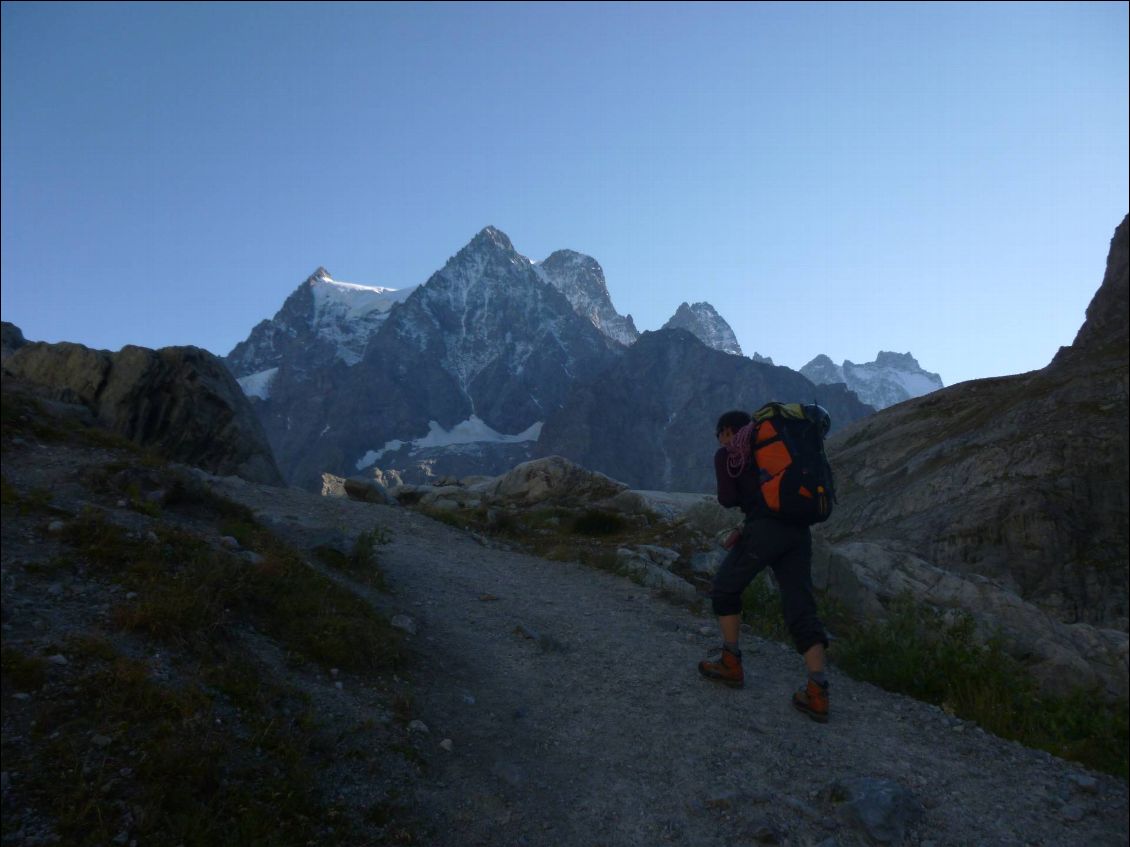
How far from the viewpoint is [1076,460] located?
2997 centimetres

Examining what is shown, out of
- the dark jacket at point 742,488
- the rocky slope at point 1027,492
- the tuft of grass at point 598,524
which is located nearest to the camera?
the dark jacket at point 742,488

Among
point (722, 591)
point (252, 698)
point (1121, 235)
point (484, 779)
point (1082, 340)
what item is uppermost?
point (1121, 235)

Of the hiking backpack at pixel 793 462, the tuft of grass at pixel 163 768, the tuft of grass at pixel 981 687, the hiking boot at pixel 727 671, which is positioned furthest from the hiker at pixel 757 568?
the tuft of grass at pixel 163 768

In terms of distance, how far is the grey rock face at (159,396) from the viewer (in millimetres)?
21672

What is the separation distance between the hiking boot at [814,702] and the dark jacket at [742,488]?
170cm

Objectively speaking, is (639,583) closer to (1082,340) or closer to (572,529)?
(572,529)

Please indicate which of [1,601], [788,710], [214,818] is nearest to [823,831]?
[788,710]

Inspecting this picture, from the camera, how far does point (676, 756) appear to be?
5957 mm

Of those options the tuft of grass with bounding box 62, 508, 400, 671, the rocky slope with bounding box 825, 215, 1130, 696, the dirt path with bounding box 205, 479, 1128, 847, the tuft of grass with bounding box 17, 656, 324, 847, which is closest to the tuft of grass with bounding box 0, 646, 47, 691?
the tuft of grass with bounding box 17, 656, 324, 847

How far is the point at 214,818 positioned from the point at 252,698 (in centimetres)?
129

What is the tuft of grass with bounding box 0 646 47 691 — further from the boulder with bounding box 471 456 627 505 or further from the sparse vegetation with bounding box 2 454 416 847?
the boulder with bounding box 471 456 627 505

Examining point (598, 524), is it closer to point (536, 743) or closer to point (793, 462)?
point (793, 462)

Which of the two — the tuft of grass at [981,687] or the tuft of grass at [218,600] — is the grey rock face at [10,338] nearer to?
the tuft of grass at [218,600]

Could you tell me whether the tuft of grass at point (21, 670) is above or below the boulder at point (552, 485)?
below
